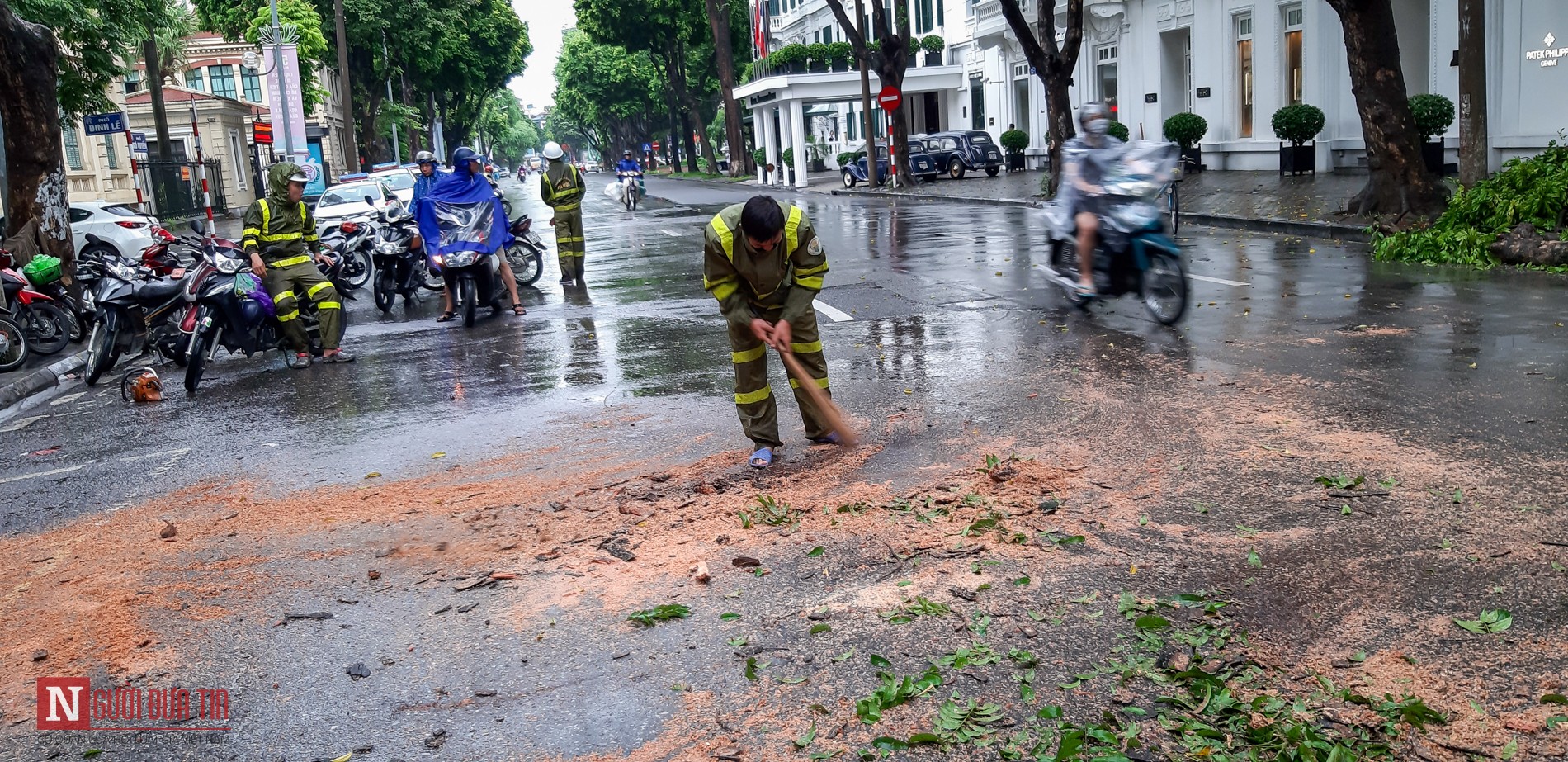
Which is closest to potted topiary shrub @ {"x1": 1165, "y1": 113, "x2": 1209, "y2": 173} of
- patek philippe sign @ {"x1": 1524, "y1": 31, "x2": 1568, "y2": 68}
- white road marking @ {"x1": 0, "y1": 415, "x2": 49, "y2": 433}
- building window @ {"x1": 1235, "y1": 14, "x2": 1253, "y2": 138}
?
building window @ {"x1": 1235, "y1": 14, "x2": 1253, "y2": 138}

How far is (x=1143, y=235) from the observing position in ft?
33.1

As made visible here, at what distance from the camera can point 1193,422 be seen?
6891 mm

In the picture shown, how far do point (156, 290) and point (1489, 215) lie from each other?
13.2 m

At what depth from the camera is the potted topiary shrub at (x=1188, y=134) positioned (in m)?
28.3

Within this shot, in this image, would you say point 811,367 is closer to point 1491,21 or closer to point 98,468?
point 98,468

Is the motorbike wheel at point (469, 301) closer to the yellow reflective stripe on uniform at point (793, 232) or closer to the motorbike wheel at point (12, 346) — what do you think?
the motorbike wheel at point (12, 346)

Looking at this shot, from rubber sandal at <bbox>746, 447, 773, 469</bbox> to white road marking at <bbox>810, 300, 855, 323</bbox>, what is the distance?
4.97 metres

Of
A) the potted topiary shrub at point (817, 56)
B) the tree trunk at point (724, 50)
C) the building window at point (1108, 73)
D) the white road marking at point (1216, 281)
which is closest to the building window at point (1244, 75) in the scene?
the building window at point (1108, 73)

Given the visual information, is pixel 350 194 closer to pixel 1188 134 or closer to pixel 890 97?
pixel 890 97

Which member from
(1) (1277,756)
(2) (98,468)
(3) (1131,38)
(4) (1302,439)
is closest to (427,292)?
(2) (98,468)

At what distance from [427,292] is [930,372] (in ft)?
33.4

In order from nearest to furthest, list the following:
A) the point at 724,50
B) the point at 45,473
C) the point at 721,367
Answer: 1. the point at 45,473
2. the point at 721,367
3. the point at 724,50

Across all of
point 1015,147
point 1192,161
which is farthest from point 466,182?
point 1015,147

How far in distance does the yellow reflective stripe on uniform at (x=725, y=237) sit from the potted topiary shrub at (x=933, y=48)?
1805 inches
